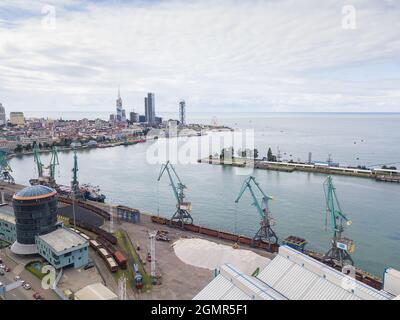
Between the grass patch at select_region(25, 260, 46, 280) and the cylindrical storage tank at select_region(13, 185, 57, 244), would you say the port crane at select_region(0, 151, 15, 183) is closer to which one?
the cylindrical storage tank at select_region(13, 185, 57, 244)

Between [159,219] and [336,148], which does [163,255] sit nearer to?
[159,219]

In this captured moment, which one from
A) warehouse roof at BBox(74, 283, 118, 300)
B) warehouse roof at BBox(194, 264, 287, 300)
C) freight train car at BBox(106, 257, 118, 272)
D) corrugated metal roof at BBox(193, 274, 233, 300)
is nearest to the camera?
warehouse roof at BBox(194, 264, 287, 300)

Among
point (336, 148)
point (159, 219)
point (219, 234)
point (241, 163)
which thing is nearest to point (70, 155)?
point (241, 163)

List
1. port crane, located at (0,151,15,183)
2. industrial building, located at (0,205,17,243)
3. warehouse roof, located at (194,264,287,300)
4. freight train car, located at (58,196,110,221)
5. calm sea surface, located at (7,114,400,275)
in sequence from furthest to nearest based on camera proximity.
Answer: port crane, located at (0,151,15,183), freight train car, located at (58,196,110,221), calm sea surface, located at (7,114,400,275), industrial building, located at (0,205,17,243), warehouse roof, located at (194,264,287,300)

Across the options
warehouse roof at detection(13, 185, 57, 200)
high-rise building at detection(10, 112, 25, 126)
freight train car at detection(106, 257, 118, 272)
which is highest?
high-rise building at detection(10, 112, 25, 126)

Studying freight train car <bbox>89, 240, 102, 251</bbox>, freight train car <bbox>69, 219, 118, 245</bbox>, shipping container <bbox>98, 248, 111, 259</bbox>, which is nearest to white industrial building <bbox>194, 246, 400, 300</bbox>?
shipping container <bbox>98, 248, 111, 259</bbox>

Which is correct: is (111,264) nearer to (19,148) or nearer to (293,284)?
(293,284)

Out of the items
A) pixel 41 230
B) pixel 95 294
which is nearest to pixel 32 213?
pixel 41 230
